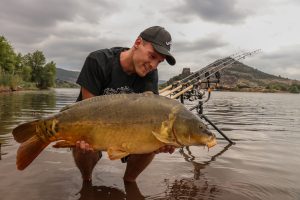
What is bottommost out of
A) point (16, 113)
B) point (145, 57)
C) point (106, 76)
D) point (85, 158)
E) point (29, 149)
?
point (16, 113)

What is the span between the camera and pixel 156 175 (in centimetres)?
512

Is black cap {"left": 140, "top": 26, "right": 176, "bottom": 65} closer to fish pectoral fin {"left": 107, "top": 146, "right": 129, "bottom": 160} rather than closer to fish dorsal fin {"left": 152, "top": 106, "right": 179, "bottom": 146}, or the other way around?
fish dorsal fin {"left": 152, "top": 106, "right": 179, "bottom": 146}

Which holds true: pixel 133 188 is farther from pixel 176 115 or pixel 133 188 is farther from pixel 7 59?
pixel 7 59

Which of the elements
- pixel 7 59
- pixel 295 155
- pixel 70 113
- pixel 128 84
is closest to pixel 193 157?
pixel 295 155

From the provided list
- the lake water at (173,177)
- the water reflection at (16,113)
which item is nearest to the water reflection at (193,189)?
the lake water at (173,177)

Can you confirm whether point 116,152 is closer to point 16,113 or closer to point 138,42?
point 138,42

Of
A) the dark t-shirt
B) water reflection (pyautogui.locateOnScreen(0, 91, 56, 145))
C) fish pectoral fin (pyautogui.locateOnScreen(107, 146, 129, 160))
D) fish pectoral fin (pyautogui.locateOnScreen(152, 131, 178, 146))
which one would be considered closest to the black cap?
the dark t-shirt

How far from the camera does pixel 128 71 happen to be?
170 inches

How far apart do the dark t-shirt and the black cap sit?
19.5 inches

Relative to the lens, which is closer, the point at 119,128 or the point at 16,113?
the point at 119,128

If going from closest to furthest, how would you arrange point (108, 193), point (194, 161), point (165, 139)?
→ point (165, 139) < point (108, 193) < point (194, 161)

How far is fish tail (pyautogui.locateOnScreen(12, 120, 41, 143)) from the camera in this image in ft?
11.0

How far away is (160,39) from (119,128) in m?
1.13

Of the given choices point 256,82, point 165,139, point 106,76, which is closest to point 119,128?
point 165,139
